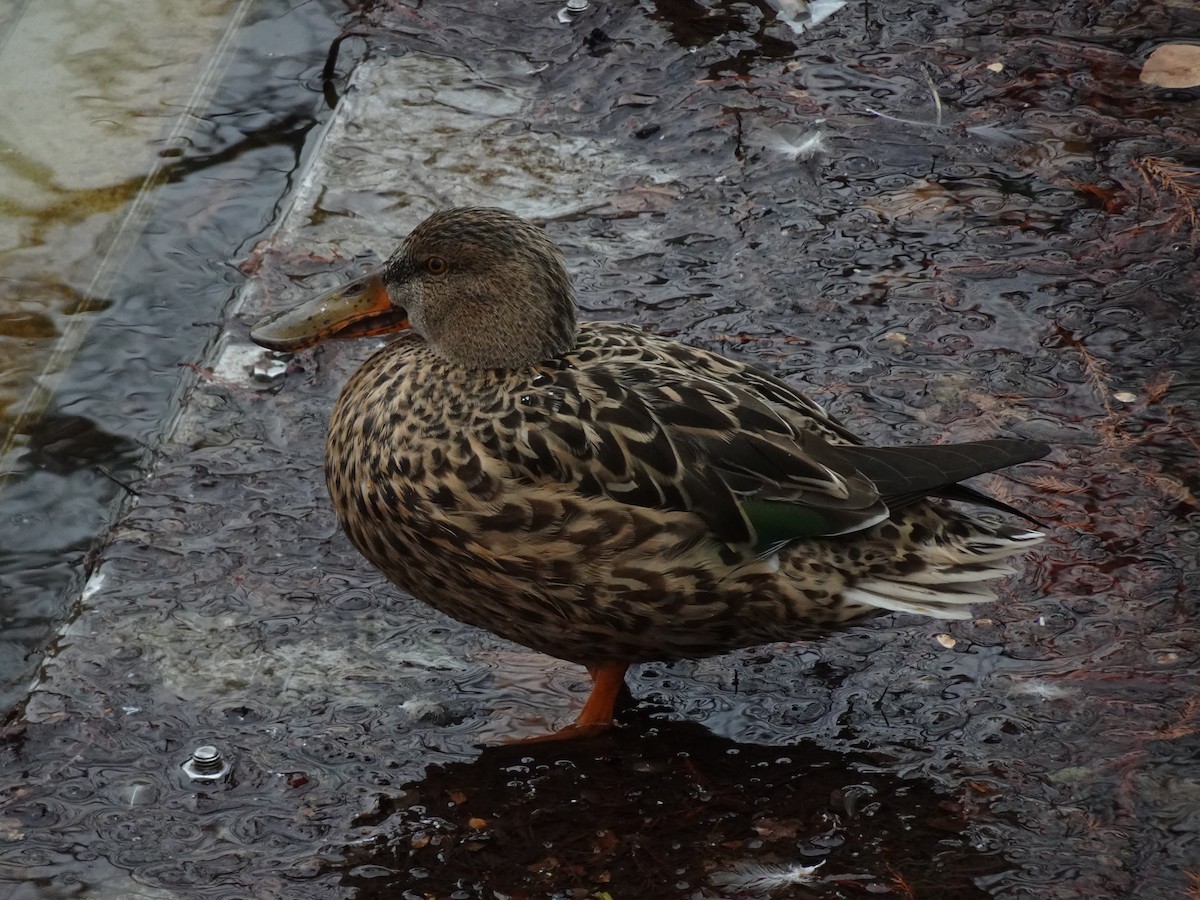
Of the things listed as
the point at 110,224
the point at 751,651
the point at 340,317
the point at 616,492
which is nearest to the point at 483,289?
the point at 340,317

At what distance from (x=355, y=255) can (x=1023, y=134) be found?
2.78 metres

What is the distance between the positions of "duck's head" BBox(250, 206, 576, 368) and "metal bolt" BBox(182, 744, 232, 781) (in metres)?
1.25

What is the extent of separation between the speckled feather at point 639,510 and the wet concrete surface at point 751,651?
40cm

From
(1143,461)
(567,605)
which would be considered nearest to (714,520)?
(567,605)

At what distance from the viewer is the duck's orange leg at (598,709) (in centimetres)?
438

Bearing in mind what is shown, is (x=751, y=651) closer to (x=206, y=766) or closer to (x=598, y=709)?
(x=598, y=709)

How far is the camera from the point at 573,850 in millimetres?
3916

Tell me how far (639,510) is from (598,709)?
731 mm

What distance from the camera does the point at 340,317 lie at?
15.1 ft

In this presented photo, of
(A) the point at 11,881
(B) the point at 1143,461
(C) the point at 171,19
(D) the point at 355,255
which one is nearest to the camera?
(A) the point at 11,881

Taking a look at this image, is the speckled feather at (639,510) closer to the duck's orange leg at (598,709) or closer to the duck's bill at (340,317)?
the duck's orange leg at (598,709)

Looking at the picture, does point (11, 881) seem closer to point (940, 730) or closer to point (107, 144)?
point (940, 730)

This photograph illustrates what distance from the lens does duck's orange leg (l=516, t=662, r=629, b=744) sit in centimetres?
438

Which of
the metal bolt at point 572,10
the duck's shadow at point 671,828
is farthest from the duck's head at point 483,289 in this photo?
the metal bolt at point 572,10
